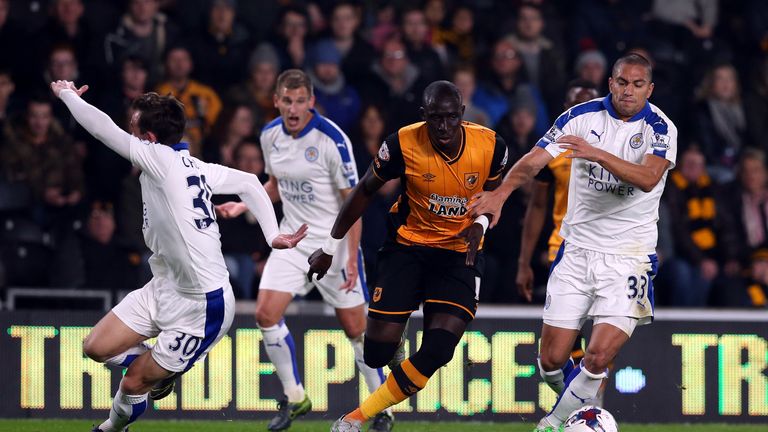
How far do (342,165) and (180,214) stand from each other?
2168 mm

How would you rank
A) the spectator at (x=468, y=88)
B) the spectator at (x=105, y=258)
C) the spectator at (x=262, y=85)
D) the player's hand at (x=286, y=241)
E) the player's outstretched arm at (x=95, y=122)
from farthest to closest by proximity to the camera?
the spectator at (x=468, y=88), the spectator at (x=262, y=85), the spectator at (x=105, y=258), the player's hand at (x=286, y=241), the player's outstretched arm at (x=95, y=122)

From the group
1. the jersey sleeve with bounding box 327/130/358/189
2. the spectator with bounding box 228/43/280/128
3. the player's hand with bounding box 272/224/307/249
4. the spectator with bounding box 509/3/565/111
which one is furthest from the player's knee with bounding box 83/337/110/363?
the spectator with bounding box 509/3/565/111

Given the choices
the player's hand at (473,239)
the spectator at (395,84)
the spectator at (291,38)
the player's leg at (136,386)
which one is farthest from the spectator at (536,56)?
the player's leg at (136,386)

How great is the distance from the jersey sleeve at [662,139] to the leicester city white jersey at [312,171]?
2.45 m

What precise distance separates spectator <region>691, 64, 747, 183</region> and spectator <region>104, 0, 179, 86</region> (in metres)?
5.67

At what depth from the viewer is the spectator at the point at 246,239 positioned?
39.1 feet

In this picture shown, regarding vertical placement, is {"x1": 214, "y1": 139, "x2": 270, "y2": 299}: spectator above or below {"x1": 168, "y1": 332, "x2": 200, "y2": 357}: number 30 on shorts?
above

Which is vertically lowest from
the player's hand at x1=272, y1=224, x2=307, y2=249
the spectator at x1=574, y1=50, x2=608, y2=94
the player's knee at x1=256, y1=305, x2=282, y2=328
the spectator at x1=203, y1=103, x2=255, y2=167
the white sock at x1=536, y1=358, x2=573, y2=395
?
the white sock at x1=536, y1=358, x2=573, y2=395

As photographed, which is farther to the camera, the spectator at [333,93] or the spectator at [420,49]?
the spectator at [420,49]

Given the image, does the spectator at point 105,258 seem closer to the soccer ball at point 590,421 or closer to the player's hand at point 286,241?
the player's hand at point 286,241

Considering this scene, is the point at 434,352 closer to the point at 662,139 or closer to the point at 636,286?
the point at 636,286

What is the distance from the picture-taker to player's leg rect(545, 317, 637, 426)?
7871 millimetres

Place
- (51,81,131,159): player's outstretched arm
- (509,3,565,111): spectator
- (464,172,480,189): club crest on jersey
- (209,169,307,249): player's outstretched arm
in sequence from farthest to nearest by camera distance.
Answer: (509,3,565,111): spectator < (464,172,480,189): club crest on jersey < (209,169,307,249): player's outstretched arm < (51,81,131,159): player's outstretched arm

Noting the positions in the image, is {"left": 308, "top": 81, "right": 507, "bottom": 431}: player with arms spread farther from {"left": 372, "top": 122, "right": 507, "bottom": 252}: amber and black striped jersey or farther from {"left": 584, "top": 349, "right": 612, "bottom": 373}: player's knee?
{"left": 584, "top": 349, "right": 612, "bottom": 373}: player's knee
